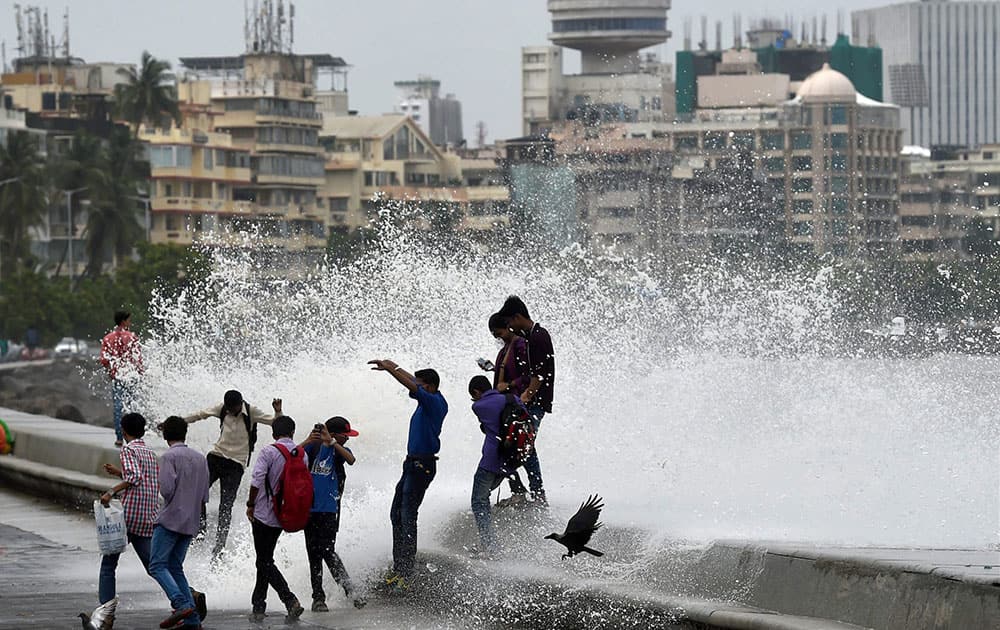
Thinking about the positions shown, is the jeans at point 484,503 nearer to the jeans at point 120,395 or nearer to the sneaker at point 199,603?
the sneaker at point 199,603

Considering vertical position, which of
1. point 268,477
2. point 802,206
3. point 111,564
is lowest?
point 111,564

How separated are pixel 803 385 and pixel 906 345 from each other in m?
35.7

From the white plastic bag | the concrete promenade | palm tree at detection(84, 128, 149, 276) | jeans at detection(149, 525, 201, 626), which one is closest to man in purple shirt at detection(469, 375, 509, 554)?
the concrete promenade

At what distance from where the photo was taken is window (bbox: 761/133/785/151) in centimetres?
12962

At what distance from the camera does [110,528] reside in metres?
11.8

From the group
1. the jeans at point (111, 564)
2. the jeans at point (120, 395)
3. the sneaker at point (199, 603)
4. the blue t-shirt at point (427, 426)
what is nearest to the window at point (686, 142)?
the jeans at point (120, 395)

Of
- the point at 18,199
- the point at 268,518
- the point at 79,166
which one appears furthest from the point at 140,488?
the point at 79,166

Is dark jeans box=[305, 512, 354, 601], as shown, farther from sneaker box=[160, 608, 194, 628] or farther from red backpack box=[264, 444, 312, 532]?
sneaker box=[160, 608, 194, 628]

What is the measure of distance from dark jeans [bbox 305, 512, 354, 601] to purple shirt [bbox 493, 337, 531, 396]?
156 centimetres

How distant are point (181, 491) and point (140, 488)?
0.78ft

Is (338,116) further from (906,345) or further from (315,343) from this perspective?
(315,343)

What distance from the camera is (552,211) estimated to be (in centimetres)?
13438

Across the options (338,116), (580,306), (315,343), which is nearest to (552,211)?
(338,116)

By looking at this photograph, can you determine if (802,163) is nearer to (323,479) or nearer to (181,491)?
(323,479)
